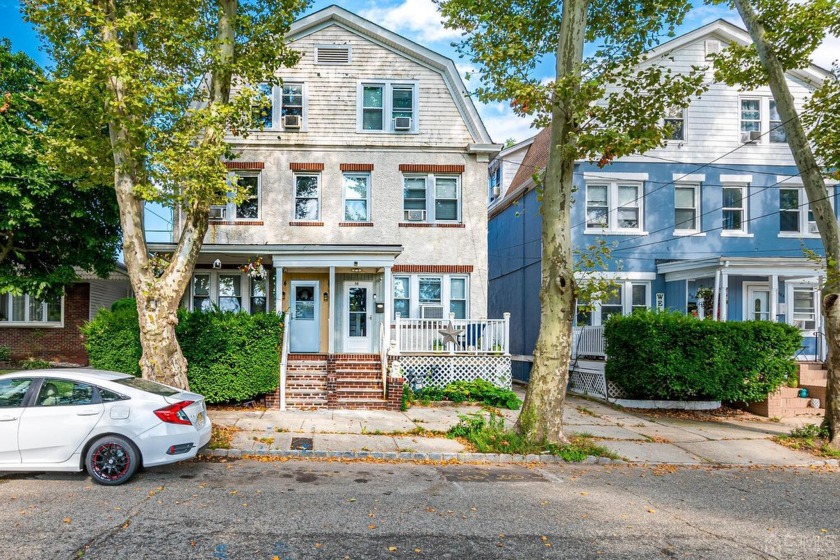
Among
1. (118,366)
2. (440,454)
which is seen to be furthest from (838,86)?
(118,366)

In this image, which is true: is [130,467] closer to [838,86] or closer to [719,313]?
[838,86]

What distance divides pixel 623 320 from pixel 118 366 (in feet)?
38.3

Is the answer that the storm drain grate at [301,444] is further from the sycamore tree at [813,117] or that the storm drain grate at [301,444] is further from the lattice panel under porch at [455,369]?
the sycamore tree at [813,117]

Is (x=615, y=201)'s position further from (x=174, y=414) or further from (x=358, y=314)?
(x=174, y=414)

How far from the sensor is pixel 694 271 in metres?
15.7

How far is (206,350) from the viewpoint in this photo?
459 inches

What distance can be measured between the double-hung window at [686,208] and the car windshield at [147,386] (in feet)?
49.5

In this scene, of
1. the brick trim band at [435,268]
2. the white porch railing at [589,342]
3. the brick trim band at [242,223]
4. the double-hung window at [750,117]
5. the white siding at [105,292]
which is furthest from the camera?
the white siding at [105,292]

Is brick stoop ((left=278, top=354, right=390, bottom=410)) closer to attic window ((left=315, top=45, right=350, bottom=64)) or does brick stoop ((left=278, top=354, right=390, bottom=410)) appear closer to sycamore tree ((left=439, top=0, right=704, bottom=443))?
sycamore tree ((left=439, top=0, right=704, bottom=443))

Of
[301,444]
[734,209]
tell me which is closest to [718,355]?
[734,209]

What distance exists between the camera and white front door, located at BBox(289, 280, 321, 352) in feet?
51.0

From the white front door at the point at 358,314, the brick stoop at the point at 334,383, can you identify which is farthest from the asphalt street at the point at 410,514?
the white front door at the point at 358,314

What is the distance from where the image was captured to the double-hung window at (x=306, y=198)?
52.1ft

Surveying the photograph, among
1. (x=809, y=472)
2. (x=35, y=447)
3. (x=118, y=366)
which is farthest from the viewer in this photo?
(x=118, y=366)
